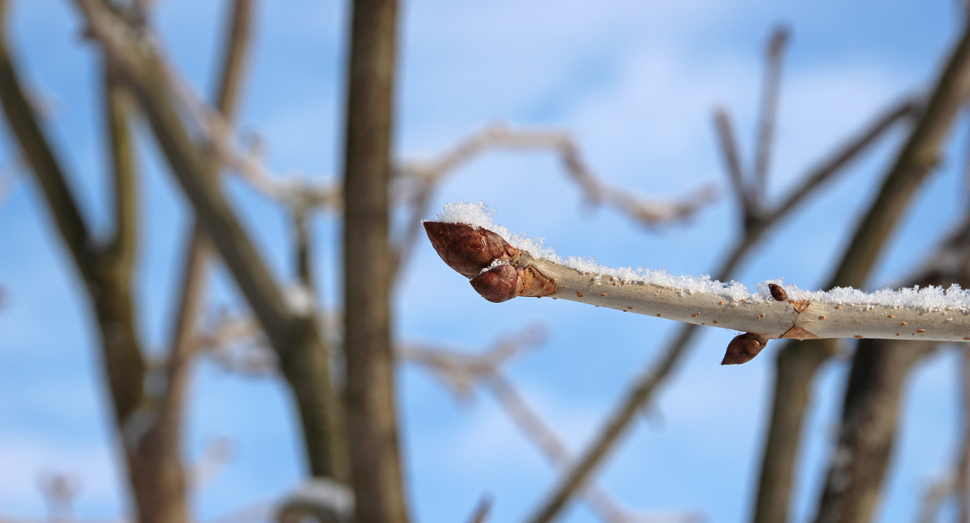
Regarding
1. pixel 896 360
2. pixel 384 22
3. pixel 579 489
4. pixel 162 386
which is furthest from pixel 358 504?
pixel 162 386

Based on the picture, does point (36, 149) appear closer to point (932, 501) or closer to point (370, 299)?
point (370, 299)

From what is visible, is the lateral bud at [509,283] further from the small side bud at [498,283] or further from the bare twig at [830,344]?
the bare twig at [830,344]

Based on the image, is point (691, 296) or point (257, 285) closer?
point (691, 296)

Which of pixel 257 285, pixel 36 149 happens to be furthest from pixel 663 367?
pixel 36 149

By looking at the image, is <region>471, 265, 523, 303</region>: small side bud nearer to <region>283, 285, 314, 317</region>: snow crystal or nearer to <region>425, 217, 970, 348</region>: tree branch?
<region>425, 217, 970, 348</region>: tree branch

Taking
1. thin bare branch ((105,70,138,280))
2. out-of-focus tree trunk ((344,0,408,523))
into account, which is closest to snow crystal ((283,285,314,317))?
out-of-focus tree trunk ((344,0,408,523))

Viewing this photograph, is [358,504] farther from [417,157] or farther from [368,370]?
[417,157]

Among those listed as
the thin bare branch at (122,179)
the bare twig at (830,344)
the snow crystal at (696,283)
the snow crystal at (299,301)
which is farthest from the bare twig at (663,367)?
the thin bare branch at (122,179)

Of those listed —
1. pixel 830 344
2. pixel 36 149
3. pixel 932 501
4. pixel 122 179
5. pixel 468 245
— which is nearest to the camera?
pixel 468 245
